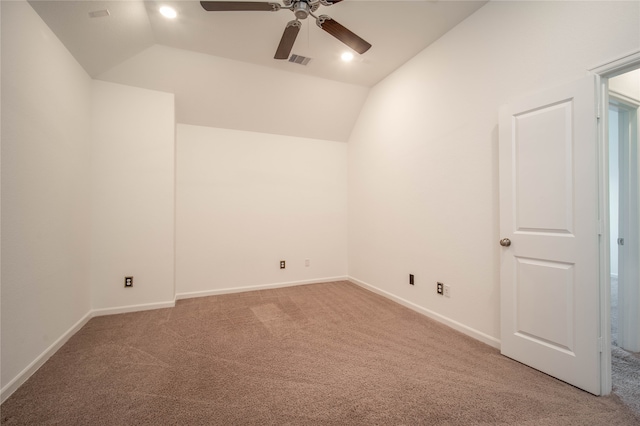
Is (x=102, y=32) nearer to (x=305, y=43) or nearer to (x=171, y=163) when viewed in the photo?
(x=171, y=163)

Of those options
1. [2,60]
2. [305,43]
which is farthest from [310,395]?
[305,43]

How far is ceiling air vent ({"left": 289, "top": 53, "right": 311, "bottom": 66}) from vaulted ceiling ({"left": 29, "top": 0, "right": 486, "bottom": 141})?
0.25 feet

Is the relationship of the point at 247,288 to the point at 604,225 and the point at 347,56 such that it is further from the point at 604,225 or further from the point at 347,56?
the point at 604,225

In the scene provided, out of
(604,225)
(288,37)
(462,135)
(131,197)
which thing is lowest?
(604,225)

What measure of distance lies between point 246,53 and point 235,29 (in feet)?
1.38

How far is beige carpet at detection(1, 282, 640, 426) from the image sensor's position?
4.83ft

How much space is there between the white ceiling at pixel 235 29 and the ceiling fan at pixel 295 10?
0.40m

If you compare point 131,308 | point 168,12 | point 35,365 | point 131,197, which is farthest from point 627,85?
point 131,308

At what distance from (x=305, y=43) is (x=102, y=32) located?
1.93m

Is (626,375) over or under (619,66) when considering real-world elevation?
under

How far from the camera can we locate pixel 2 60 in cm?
167

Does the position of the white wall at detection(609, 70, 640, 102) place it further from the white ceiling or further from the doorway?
the white ceiling

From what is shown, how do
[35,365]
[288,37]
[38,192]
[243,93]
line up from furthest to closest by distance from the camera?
[243,93] < [288,37] < [38,192] < [35,365]

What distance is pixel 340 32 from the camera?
6.96ft
